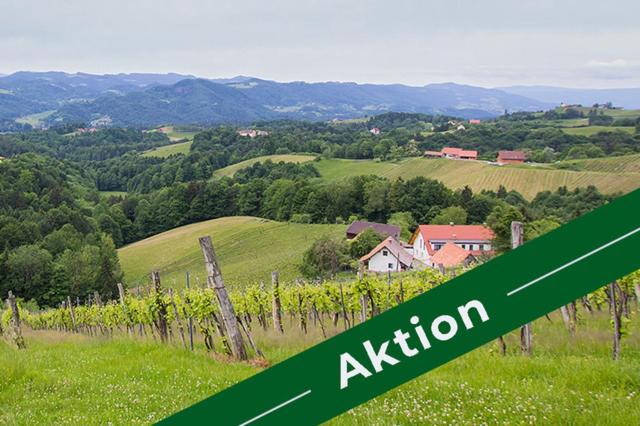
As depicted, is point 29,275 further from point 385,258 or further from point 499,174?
point 499,174

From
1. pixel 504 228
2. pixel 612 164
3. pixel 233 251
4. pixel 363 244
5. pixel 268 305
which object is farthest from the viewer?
pixel 612 164

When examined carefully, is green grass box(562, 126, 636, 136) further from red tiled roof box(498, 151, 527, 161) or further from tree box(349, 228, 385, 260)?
tree box(349, 228, 385, 260)

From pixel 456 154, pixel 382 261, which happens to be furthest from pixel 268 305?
pixel 456 154

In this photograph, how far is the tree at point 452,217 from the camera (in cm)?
8956

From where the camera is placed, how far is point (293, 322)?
21531mm

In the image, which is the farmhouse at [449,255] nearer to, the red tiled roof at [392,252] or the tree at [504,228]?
the red tiled roof at [392,252]

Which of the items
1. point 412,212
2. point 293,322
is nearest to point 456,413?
point 293,322

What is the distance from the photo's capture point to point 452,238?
76188 millimetres

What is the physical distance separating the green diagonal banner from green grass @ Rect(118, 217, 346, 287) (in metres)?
57.3

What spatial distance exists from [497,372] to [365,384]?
5.51 meters

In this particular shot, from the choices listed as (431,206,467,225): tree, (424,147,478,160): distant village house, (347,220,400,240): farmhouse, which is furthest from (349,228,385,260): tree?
(424,147,478,160): distant village house

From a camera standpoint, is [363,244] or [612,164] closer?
[363,244]

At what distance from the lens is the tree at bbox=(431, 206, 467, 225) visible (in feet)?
294

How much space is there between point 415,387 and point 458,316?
15.2ft
